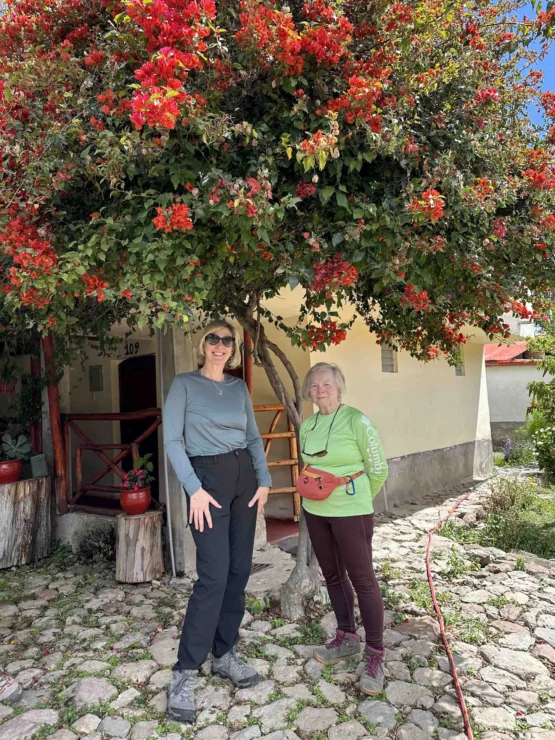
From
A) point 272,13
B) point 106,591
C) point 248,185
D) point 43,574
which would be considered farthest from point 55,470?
point 272,13

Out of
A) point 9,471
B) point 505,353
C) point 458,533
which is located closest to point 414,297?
point 458,533

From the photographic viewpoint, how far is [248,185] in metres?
2.42

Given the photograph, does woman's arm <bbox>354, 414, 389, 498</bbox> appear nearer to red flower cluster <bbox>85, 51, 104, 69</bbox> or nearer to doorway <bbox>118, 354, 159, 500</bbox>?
red flower cluster <bbox>85, 51, 104, 69</bbox>

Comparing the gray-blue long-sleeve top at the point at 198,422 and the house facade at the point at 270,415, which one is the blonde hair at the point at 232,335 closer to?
the gray-blue long-sleeve top at the point at 198,422

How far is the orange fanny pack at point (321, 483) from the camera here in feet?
9.68

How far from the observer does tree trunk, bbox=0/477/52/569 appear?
206 inches

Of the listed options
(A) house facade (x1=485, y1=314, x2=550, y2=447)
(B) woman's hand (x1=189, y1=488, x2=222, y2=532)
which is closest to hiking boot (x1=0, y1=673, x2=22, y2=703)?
(B) woman's hand (x1=189, y1=488, x2=222, y2=532)

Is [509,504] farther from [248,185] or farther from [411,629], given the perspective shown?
[248,185]

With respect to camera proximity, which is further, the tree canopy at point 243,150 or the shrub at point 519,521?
the shrub at point 519,521

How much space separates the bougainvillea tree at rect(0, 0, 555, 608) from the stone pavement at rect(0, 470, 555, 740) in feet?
6.40

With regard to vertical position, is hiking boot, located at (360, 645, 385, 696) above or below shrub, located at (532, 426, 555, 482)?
below

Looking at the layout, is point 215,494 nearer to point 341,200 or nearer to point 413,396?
point 341,200

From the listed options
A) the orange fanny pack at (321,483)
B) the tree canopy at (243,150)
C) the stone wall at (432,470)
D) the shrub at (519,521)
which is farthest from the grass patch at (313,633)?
the stone wall at (432,470)

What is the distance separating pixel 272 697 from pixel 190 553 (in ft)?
6.78
